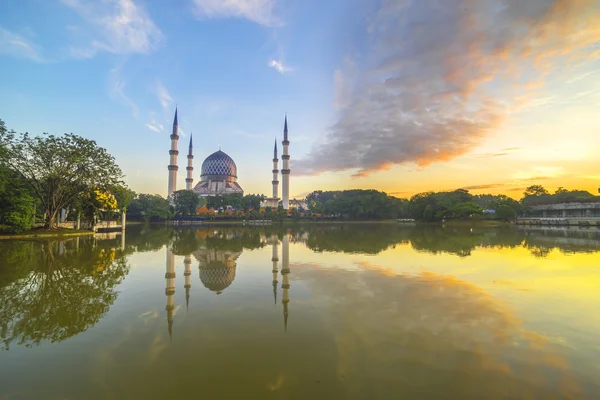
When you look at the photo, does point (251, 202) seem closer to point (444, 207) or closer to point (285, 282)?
point (444, 207)

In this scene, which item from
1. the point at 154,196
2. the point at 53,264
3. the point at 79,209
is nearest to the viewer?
the point at 53,264

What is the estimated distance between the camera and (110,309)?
7418mm

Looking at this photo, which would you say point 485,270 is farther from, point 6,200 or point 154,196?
point 154,196

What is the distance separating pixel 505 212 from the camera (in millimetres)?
61969

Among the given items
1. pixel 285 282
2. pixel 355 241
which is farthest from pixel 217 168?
pixel 285 282

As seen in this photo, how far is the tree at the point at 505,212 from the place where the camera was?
6184cm

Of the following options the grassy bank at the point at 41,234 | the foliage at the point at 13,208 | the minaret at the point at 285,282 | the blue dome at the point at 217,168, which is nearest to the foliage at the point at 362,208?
the blue dome at the point at 217,168

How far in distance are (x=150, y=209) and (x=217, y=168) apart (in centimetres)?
3301

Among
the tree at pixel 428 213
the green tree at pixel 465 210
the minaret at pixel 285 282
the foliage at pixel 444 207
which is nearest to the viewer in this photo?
the minaret at pixel 285 282

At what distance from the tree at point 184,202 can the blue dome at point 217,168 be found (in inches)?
886

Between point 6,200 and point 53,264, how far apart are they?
53.9 ft

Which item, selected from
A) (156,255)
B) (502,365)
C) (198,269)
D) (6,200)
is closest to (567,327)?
(502,365)

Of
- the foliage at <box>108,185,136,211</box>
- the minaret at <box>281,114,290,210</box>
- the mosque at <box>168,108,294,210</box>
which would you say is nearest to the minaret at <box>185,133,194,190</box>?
the mosque at <box>168,108,294,210</box>

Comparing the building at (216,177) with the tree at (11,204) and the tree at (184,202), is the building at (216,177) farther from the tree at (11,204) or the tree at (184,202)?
the tree at (11,204)
